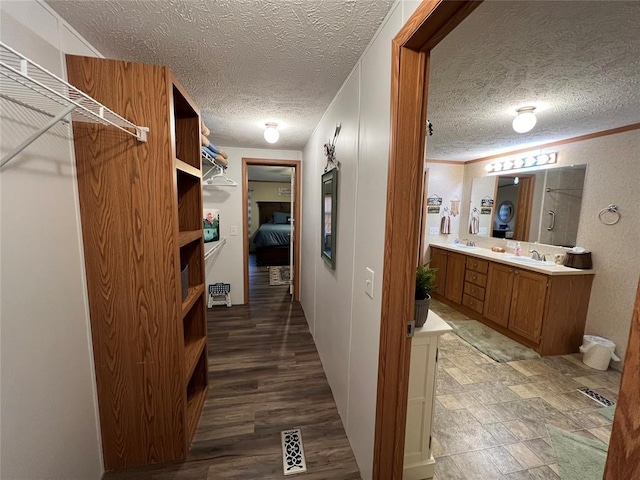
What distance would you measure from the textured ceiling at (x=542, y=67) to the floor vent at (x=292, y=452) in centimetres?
248

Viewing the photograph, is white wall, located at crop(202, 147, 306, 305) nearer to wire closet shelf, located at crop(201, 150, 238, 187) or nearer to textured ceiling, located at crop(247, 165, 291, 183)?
wire closet shelf, located at crop(201, 150, 238, 187)

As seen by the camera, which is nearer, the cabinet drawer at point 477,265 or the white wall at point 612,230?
the white wall at point 612,230

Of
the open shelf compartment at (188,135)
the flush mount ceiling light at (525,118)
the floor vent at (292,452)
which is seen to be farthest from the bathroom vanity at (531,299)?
the open shelf compartment at (188,135)

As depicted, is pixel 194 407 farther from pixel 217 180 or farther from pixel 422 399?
pixel 217 180

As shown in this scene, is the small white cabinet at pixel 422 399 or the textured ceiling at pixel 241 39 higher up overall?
the textured ceiling at pixel 241 39

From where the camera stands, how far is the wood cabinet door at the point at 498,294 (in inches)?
122

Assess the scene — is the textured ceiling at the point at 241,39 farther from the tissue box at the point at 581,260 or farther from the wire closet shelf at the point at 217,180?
the tissue box at the point at 581,260

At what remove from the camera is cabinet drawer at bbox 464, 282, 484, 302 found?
11.5ft

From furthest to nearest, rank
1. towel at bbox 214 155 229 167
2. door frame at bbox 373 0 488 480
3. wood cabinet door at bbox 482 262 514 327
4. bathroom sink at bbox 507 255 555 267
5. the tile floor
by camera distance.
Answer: wood cabinet door at bbox 482 262 514 327 → bathroom sink at bbox 507 255 555 267 → towel at bbox 214 155 229 167 → the tile floor → door frame at bbox 373 0 488 480

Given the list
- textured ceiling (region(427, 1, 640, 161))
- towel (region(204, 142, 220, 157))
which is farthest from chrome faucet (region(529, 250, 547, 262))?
towel (region(204, 142, 220, 157))

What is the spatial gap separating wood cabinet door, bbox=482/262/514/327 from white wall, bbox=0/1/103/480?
12.8ft

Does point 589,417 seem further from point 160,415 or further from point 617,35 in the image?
point 160,415

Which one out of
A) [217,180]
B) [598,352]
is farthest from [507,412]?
[217,180]

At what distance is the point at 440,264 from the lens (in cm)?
434
